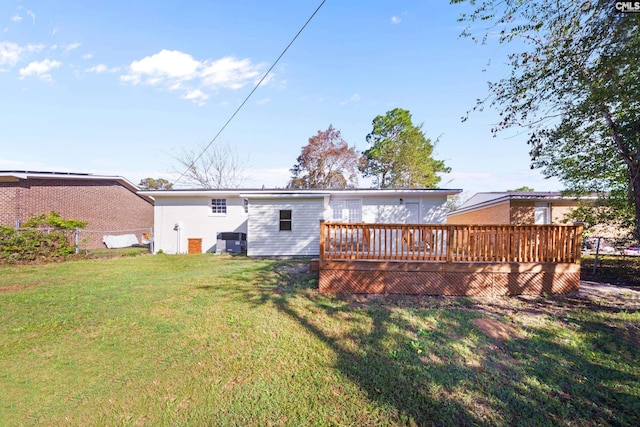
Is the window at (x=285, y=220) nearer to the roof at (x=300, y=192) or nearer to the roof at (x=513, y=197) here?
the roof at (x=300, y=192)

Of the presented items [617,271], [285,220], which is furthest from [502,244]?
[285,220]

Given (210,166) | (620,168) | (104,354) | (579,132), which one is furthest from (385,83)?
(210,166)

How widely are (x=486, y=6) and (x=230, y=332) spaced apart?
7.86 metres

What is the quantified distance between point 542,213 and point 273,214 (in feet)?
46.4

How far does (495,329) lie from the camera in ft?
12.9

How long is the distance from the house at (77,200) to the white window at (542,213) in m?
20.8

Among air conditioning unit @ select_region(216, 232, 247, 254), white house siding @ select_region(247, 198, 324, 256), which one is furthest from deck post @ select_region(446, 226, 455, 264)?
air conditioning unit @ select_region(216, 232, 247, 254)

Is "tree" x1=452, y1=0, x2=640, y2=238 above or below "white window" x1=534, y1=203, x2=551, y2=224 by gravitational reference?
above

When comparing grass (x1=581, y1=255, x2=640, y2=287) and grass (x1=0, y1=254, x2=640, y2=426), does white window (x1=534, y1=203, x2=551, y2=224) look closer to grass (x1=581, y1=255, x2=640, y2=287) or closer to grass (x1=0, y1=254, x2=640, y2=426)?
grass (x1=581, y1=255, x2=640, y2=287)

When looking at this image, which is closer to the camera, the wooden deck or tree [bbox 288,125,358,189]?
the wooden deck

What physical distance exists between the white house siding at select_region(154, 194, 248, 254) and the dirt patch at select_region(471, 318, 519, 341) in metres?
10.3

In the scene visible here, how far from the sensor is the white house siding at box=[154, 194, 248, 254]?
12266mm

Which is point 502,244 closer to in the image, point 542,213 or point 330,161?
point 542,213

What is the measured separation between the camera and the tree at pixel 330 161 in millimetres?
25531
